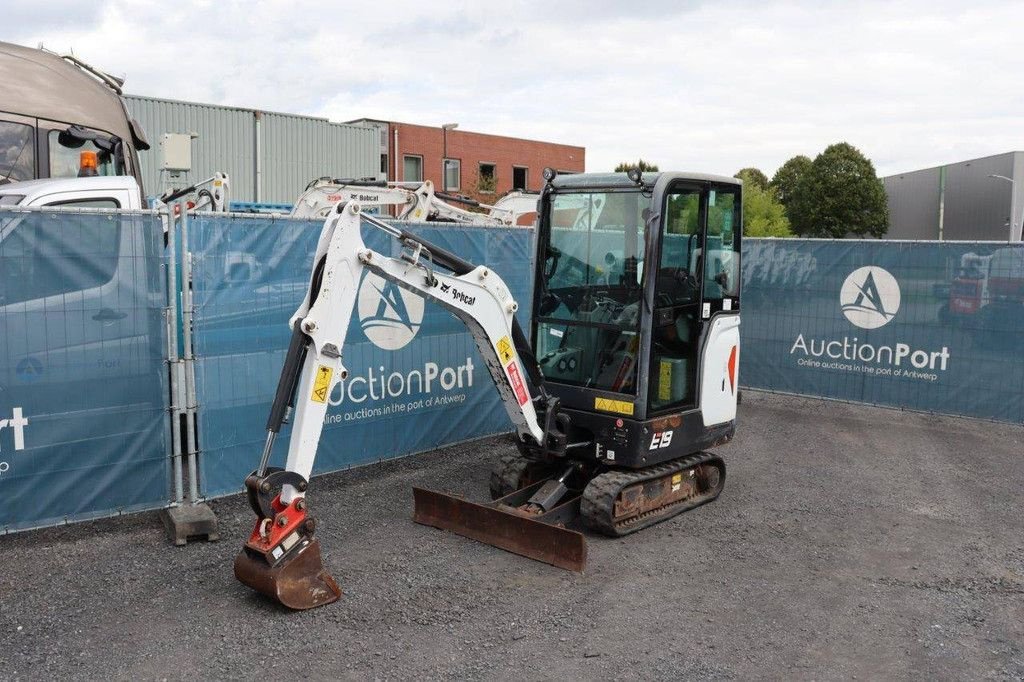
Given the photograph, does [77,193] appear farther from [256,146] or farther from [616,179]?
[256,146]

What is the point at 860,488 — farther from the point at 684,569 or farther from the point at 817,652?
the point at 817,652

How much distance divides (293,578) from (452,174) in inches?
1376

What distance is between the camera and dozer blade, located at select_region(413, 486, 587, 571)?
5.87 metres

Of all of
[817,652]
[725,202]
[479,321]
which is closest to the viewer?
[817,652]

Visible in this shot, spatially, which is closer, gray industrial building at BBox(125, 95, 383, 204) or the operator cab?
the operator cab

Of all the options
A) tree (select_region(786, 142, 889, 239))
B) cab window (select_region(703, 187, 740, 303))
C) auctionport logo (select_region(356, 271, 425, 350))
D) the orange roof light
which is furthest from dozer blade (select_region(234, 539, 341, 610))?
tree (select_region(786, 142, 889, 239))

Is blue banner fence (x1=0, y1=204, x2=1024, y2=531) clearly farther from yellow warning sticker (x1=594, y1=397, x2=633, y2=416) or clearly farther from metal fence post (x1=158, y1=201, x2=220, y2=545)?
yellow warning sticker (x1=594, y1=397, x2=633, y2=416)

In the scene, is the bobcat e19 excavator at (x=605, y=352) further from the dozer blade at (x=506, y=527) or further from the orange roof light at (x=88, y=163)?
the orange roof light at (x=88, y=163)

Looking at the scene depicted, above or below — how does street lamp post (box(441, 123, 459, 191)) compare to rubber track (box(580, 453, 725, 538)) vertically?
above

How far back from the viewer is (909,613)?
5.35m

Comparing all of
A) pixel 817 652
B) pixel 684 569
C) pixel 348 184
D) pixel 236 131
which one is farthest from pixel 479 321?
pixel 236 131

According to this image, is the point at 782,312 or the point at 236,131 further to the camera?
the point at 236,131

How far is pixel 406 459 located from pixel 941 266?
719 cm

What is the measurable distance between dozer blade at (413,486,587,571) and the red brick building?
27562 mm
